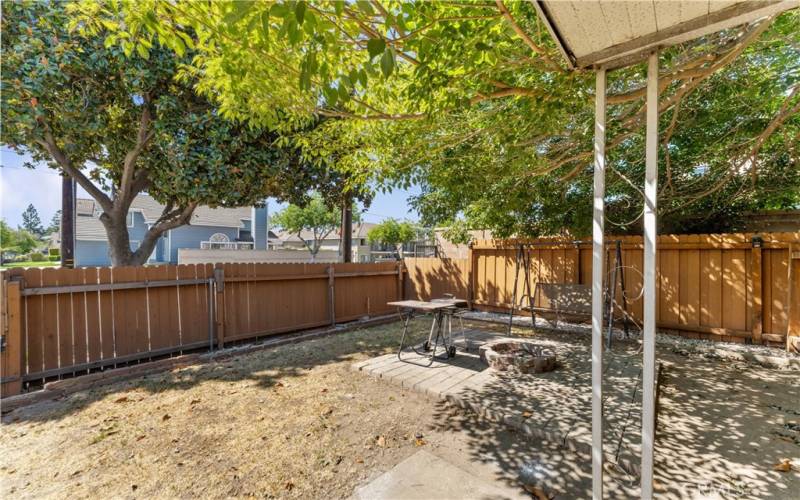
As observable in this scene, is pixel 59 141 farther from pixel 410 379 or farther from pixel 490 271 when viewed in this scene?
pixel 490 271

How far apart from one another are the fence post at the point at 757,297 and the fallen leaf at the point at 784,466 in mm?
3538

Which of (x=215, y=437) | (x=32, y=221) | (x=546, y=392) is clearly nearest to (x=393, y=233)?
(x=546, y=392)

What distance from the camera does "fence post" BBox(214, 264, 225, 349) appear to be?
5.14 meters

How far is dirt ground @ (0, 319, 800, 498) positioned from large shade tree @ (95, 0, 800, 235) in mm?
2279

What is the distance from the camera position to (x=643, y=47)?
1685 mm

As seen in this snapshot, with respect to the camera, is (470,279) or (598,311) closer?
(598,311)

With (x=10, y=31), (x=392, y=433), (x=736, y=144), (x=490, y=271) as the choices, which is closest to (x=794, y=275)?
(x=736, y=144)

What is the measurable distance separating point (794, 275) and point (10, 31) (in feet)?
34.8

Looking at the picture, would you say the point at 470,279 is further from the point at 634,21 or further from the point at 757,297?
the point at 634,21

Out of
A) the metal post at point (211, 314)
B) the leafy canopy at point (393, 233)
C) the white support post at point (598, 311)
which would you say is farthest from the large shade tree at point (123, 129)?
the leafy canopy at point (393, 233)

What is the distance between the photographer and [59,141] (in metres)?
5.41

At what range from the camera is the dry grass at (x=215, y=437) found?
2131mm

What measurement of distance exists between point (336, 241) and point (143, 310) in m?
29.4

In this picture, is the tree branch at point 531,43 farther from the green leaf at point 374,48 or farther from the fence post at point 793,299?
the fence post at point 793,299
